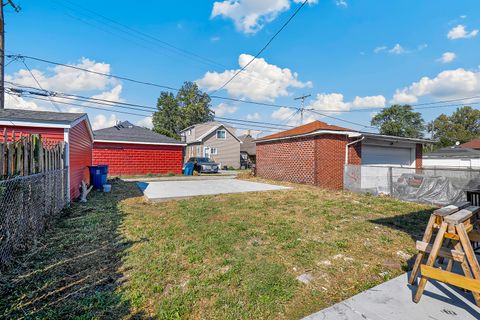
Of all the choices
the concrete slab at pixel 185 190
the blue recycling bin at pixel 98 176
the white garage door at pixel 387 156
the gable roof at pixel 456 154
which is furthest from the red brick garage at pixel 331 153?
the gable roof at pixel 456 154

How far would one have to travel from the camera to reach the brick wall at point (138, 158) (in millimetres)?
17109

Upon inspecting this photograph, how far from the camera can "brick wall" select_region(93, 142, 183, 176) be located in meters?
17.1

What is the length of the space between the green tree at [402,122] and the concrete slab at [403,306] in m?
54.2

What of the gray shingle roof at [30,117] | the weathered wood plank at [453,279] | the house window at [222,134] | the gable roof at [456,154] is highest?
the house window at [222,134]

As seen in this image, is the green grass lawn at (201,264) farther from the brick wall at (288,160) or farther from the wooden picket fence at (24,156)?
the brick wall at (288,160)

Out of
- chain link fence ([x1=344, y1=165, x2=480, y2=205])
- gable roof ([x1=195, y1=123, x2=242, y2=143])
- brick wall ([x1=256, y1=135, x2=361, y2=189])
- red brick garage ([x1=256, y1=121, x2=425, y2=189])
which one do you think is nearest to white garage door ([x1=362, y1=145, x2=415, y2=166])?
red brick garage ([x1=256, y1=121, x2=425, y2=189])

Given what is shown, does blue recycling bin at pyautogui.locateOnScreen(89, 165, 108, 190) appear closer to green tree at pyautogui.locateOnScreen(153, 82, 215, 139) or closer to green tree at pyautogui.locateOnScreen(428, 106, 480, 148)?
green tree at pyautogui.locateOnScreen(153, 82, 215, 139)

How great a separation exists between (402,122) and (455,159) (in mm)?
29112

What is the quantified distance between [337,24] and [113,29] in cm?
1288

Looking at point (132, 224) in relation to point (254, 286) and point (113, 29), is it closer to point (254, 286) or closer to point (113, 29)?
point (254, 286)

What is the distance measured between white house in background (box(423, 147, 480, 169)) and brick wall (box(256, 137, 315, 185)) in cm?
1707

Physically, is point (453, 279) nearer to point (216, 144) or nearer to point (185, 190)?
point (185, 190)

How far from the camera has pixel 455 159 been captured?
23.8 m

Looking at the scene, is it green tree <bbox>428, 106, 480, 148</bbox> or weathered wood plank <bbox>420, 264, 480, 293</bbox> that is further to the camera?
green tree <bbox>428, 106, 480, 148</bbox>
